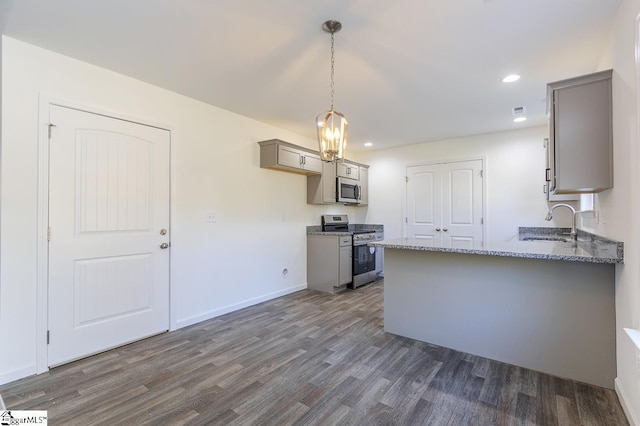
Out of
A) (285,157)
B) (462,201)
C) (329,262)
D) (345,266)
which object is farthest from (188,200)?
(462,201)

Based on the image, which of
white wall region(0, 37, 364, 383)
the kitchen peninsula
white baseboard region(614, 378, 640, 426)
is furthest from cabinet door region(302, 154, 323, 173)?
white baseboard region(614, 378, 640, 426)

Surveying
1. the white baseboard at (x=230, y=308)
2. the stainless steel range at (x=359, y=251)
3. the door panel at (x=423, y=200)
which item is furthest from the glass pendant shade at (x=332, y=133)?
the door panel at (x=423, y=200)

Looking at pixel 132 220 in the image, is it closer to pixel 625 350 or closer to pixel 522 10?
pixel 522 10

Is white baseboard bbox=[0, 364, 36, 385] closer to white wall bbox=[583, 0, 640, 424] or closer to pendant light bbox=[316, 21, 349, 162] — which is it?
pendant light bbox=[316, 21, 349, 162]

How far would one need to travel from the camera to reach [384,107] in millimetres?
3617

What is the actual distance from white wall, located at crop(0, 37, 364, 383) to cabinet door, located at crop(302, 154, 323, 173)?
1.06 feet

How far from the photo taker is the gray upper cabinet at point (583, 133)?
2.06m

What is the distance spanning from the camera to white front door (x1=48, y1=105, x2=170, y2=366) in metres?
2.48

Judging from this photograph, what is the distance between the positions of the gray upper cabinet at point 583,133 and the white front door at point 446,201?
2736 millimetres

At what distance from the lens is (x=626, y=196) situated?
5.88 feet

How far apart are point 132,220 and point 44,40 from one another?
1528 mm

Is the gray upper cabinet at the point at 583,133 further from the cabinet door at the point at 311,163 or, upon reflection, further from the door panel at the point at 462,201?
the cabinet door at the point at 311,163

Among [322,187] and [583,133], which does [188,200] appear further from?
[583,133]

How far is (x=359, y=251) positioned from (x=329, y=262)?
62 centimetres
